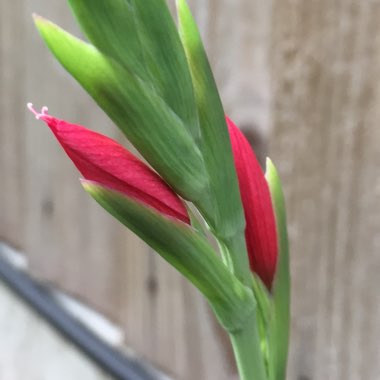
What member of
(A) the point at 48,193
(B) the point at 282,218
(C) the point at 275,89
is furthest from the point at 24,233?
(B) the point at 282,218

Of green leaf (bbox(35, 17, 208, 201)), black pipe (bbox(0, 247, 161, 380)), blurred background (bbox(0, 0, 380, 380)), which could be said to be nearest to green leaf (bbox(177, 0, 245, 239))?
green leaf (bbox(35, 17, 208, 201))

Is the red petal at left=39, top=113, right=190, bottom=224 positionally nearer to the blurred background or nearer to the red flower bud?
the red flower bud

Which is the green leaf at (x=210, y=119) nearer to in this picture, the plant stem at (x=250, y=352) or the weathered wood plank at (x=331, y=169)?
the plant stem at (x=250, y=352)

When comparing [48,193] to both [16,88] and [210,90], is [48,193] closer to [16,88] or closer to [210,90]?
[16,88]

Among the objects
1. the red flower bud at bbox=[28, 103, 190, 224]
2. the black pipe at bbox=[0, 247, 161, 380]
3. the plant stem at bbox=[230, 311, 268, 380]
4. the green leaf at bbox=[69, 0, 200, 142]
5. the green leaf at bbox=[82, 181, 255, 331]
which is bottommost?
the black pipe at bbox=[0, 247, 161, 380]

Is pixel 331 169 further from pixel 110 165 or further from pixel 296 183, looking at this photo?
pixel 110 165

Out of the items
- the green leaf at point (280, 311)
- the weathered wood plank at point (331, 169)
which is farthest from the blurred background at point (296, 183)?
the green leaf at point (280, 311)
